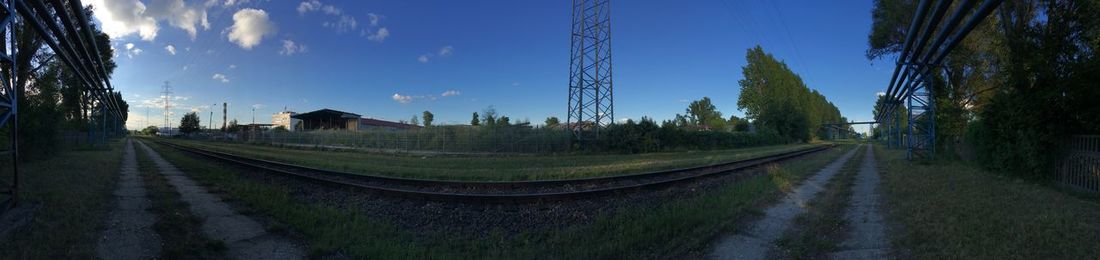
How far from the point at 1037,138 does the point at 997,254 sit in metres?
8.88

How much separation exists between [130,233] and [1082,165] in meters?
16.0

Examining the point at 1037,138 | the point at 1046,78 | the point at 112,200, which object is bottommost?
the point at 112,200

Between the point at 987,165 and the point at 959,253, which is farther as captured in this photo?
the point at 987,165

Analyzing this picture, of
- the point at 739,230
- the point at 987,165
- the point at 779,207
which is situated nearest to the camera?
the point at 739,230

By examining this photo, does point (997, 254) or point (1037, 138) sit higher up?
point (1037, 138)

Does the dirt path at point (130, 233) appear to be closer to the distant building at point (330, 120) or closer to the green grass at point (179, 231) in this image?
the green grass at point (179, 231)

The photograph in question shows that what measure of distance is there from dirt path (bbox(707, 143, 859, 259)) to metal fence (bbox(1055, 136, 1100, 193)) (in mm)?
4628

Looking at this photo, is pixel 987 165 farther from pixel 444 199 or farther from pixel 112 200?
pixel 112 200

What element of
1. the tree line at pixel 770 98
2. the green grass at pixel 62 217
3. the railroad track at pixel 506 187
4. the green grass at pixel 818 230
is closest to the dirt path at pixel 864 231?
the green grass at pixel 818 230

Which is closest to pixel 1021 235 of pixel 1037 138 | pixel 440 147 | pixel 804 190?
pixel 804 190

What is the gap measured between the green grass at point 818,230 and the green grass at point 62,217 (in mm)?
7538

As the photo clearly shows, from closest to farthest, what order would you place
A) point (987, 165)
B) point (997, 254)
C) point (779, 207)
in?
point (997, 254)
point (779, 207)
point (987, 165)

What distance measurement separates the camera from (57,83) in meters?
23.3

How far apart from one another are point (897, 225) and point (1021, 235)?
1168 millimetres
